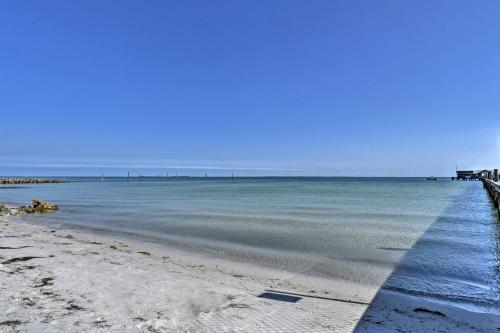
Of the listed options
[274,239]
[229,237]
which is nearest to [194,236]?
[229,237]

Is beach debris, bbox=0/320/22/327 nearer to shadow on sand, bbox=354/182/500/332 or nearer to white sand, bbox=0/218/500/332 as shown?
white sand, bbox=0/218/500/332

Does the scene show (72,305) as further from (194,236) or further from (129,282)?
(194,236)

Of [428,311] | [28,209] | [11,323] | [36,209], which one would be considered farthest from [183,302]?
[36,209]

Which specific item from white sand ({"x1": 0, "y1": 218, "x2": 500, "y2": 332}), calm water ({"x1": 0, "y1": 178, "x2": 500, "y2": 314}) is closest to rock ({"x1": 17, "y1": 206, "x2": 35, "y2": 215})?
calm water ({"x1": 0, "y1": 178, "x2": 500, "y2": 314})

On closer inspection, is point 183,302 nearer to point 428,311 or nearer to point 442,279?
point 428,311

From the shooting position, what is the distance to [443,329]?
488cm

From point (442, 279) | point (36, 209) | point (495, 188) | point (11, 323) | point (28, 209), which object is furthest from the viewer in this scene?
point (495, 188)

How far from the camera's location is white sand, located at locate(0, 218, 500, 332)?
4.63 metres

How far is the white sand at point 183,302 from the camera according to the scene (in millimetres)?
4629

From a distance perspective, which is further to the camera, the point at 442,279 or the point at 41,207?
the point at 41,207

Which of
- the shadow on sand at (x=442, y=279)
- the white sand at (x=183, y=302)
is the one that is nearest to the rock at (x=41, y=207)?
the white sand at (x=183, y=302)

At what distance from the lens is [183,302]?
5508 mm

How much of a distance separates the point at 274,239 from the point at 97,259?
21.5ft

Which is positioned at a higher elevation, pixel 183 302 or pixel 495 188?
pixel 495 188
